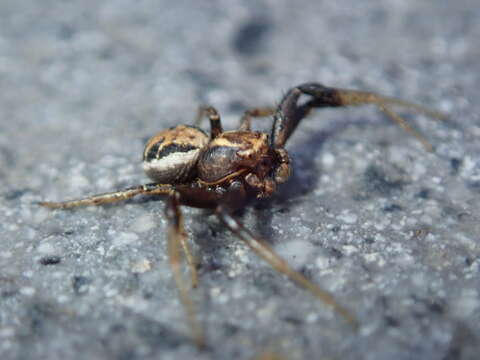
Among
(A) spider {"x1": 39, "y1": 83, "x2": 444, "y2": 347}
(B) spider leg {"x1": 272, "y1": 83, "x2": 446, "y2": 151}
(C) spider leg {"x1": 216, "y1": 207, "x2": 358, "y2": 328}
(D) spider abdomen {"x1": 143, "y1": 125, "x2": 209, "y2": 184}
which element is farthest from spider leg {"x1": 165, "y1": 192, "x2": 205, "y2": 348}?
(B) spider leg {"x1": 272, "y1": 83, "x2": 446, "y2": 151}

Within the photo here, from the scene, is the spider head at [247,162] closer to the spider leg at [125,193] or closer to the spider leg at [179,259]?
the spider leg at [125,193]

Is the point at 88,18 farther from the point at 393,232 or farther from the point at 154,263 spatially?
the point at 393,232

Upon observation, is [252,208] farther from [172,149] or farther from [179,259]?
[179,259]

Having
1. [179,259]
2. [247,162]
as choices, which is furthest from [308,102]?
[179,259]

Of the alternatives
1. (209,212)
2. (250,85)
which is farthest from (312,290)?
(250,85)

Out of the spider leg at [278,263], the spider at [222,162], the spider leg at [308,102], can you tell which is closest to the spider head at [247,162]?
the spider at [222,162]
